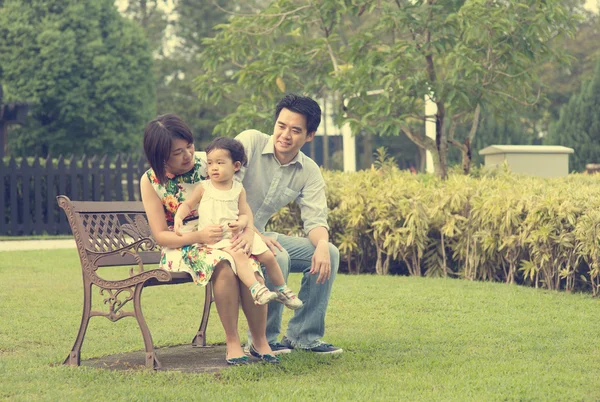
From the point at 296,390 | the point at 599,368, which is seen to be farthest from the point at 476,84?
the point at 296,390

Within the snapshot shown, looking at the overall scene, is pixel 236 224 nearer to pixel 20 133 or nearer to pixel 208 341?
pixel 208 341

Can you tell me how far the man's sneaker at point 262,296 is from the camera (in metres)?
4.75

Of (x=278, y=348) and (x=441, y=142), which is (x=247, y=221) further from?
(x=441, y=142)

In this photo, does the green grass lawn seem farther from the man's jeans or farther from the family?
the family

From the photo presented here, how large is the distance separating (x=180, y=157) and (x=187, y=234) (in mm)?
421

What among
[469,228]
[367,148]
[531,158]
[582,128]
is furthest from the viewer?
[367,148]

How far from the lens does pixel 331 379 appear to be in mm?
4824

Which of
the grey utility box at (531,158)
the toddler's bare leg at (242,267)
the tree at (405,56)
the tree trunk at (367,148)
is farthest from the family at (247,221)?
the tree trunk at (367,148)

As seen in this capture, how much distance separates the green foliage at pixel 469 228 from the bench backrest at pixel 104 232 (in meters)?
3.82

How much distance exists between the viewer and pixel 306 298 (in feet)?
18.1

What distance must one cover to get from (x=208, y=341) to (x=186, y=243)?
126cm

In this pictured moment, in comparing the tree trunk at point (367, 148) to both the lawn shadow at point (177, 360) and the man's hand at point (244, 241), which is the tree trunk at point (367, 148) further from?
the man's hand at point (244, 241)

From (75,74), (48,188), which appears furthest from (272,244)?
(75,74)

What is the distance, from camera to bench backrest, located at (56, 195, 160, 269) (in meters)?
5.28
